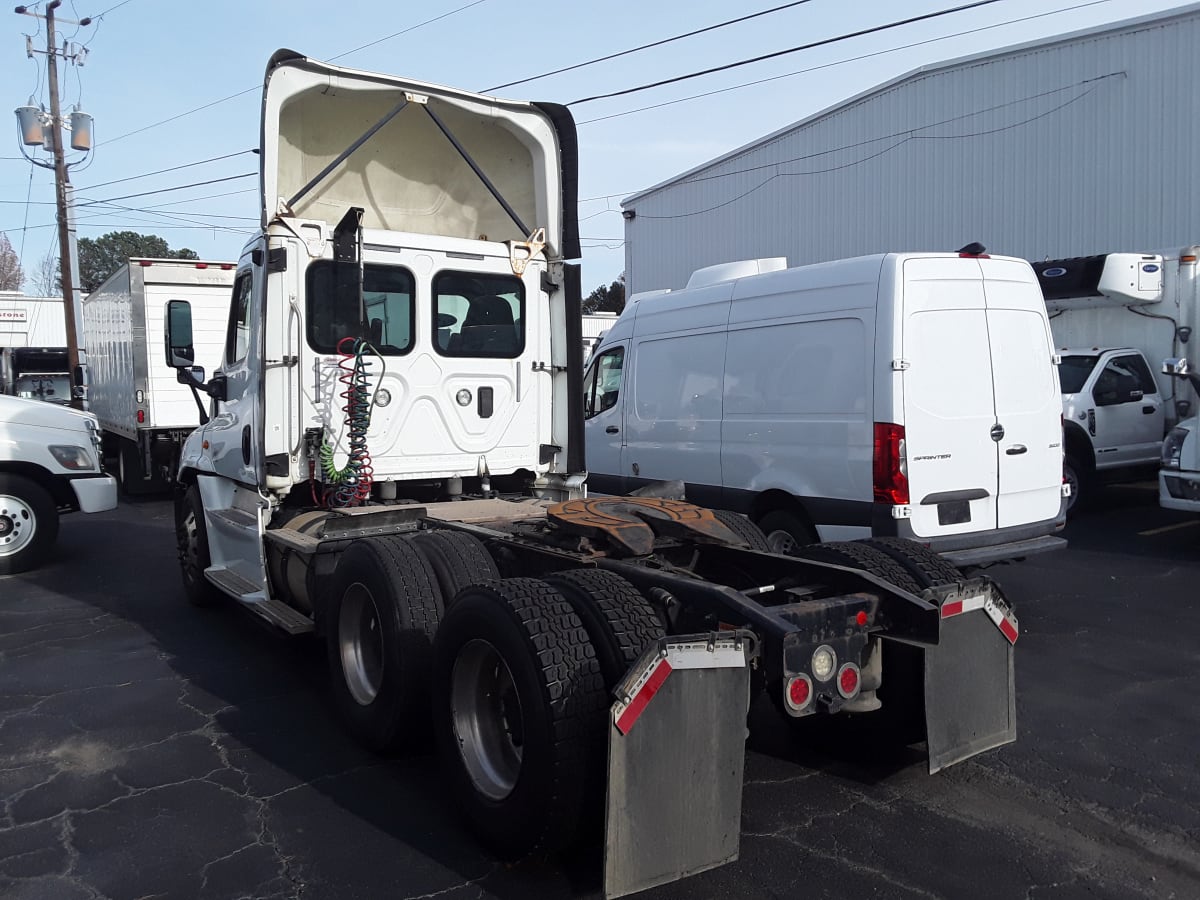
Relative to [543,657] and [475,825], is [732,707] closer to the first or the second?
[543,657]

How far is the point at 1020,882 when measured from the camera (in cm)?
349

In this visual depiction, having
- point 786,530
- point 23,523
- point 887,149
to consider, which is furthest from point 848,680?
point 887,149

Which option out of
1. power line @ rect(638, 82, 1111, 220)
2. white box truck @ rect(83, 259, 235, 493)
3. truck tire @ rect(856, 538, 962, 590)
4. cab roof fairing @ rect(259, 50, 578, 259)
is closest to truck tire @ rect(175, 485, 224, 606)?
cab roof fairing @ rect(259, 50, 578, 259)

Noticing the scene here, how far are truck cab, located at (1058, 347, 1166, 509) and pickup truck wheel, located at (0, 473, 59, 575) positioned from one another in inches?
456

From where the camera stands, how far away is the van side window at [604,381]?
32.2ft

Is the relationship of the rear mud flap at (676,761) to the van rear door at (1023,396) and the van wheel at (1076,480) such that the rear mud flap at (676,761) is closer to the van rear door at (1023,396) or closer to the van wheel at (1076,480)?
the van rear door at (1023,396)

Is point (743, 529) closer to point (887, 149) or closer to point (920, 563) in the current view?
point (920, 563)

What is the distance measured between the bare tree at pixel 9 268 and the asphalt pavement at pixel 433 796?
71.6 metres

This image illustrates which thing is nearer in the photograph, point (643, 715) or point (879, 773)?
point (643, 715)

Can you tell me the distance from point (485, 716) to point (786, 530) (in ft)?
14.1

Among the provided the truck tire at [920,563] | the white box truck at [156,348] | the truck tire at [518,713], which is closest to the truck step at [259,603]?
the truck tire at [518,713]

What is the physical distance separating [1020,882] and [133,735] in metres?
4.32

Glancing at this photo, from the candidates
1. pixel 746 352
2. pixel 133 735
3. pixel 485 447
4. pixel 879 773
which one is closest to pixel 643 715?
pixel 879 773

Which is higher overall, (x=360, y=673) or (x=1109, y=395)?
(x=1109, y=395)
